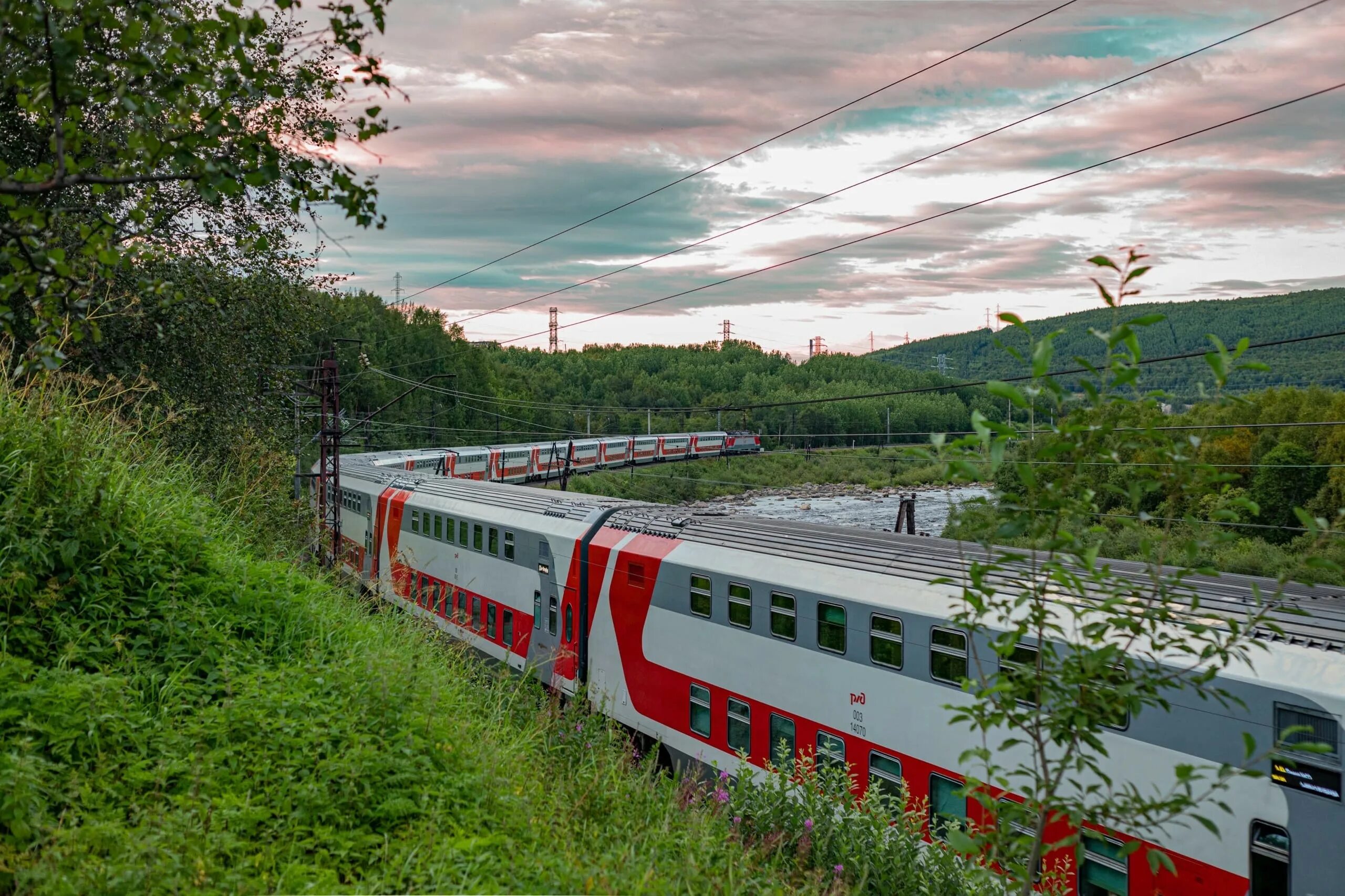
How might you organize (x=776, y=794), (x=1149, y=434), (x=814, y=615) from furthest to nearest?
1. (x=814, y=615)
2. (x=776, y=794)
3. (x=1149, y=434)

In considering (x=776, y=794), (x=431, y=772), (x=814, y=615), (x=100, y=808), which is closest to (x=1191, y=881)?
(x=776, y=794)

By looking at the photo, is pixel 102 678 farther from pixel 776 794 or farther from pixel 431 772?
pixel 776 794

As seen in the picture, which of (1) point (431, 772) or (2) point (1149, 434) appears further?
(1) point (431, 772)

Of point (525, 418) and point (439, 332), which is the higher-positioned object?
point (439, 332)

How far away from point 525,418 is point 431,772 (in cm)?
10460

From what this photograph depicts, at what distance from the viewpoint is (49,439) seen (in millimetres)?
6980

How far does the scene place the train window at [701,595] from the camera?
11.7m

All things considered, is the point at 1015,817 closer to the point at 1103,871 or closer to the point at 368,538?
the point at 1103,871

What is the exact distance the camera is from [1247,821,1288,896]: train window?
629cm

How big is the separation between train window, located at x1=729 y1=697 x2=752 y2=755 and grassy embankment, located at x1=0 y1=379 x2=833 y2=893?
3.06 meters

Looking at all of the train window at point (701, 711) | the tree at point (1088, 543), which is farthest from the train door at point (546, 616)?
the tree at point (1088, 543)

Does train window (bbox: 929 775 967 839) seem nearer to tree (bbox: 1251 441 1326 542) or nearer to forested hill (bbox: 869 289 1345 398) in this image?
forested hill (bbox: 869 289 1345 398)

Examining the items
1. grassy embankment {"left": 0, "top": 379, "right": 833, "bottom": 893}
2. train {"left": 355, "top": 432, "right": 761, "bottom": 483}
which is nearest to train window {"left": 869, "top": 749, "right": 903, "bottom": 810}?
grassy embankment {"left": 0, "top": 379, "right": 833, "bottom": 893}

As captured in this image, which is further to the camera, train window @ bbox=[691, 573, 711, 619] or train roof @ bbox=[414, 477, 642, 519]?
train roof @ bbox=[414, 477, 642, 519]
